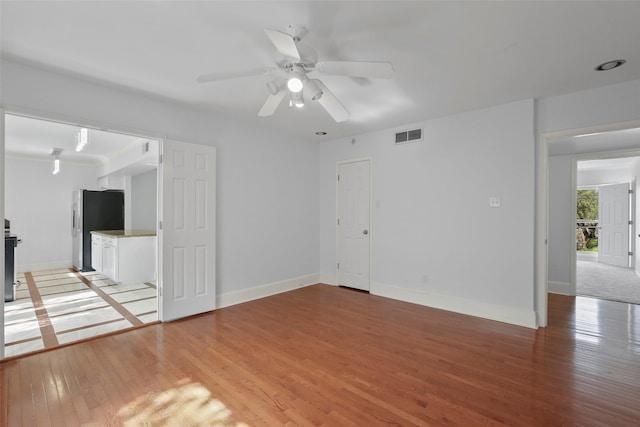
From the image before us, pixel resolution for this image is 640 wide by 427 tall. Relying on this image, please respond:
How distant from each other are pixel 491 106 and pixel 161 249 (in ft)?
14.5

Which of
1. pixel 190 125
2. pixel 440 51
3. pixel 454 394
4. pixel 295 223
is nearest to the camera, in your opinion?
pixel 454 394

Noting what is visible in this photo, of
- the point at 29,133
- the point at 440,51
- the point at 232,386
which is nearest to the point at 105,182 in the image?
the point at 29,133

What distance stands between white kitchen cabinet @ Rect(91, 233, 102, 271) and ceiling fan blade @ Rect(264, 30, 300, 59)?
606 cm

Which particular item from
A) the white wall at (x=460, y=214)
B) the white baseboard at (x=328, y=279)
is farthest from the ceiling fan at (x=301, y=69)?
the white baseboard at (x=328, y=279)

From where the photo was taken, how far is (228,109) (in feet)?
12.7

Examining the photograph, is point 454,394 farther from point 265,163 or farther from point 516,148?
point 265,163

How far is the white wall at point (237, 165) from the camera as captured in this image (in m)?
2.86

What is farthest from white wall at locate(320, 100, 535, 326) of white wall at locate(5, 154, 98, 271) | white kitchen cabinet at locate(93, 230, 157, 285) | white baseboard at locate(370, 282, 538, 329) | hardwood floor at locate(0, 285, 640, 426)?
white wall at locate(5, 154, 98, 271)

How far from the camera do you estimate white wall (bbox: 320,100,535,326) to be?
357 cm

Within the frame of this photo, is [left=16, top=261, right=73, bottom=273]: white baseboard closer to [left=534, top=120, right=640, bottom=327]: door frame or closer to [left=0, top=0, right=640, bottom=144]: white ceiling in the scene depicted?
[left=0, top=0, right=640, bottom=144]: white ceiling

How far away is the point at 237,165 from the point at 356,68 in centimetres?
279

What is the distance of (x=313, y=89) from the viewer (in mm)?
2254

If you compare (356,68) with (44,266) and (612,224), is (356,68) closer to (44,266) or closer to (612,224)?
(44,266)

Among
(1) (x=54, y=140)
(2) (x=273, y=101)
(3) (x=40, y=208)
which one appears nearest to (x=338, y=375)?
(2) (x=273, y=101)
